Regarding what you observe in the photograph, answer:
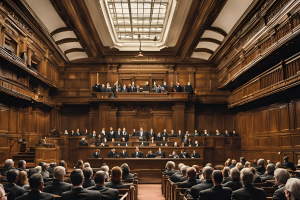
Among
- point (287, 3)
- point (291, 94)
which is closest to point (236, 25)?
point (287, 3)

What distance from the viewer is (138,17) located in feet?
53.9

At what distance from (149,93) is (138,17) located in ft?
14.7

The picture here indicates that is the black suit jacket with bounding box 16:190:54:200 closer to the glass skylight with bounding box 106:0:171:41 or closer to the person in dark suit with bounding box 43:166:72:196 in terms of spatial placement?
the person in dark suit with bounding box 43:166:72:196

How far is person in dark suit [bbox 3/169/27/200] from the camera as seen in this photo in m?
4.35

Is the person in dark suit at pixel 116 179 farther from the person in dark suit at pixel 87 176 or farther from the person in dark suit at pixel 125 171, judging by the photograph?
the person in dark suit at pixel 125 171

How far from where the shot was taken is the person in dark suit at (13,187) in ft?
14.3

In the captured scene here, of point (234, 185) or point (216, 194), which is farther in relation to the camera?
point (234, 185)

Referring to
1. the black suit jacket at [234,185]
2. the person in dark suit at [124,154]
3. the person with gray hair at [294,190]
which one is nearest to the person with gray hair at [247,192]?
the person with gray hair at [294,190]

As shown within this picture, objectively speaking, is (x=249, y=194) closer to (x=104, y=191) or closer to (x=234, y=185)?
(x=234, y=185)

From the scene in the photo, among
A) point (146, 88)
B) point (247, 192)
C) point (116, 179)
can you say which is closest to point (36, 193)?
point (116, 179)

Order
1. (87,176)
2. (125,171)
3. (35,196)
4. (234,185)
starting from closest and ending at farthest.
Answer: (35,196)
(234,185)
(87,176)
(125,171)

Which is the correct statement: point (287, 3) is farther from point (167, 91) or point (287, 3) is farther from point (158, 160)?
point (167, 91)

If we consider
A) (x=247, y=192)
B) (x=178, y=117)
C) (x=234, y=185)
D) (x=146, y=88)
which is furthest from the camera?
(x=178, y=117)

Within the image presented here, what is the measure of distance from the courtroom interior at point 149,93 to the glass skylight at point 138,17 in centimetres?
6
